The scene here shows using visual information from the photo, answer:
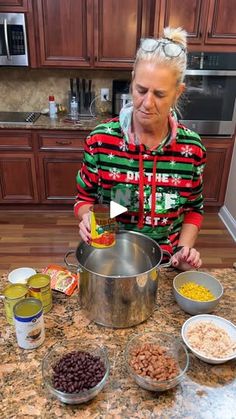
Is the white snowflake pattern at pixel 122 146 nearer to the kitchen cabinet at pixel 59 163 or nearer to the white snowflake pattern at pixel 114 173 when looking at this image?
the white snowflake pattern at pixel 114 173

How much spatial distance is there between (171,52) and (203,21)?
6.71 feet

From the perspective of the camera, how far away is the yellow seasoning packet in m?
1.07

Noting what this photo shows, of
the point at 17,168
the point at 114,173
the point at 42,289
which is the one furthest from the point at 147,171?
the point at 17,168

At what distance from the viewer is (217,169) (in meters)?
3.24

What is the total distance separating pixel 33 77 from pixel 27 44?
49 cm

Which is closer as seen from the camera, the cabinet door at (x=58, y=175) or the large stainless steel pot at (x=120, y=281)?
the large stainless steel pot at (x=120, y=281)

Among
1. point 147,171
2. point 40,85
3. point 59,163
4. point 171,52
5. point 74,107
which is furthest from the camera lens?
point 40,85

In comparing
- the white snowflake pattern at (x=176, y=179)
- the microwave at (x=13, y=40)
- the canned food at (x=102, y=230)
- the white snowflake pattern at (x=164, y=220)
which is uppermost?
the microwave at (x=13, y=40)

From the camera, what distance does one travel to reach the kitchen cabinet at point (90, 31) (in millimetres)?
2844

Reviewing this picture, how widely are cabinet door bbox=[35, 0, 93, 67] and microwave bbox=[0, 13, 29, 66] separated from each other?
13 centimetres

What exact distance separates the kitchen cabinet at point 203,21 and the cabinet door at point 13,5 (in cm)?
105

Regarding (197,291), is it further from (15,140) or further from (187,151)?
(15,140)

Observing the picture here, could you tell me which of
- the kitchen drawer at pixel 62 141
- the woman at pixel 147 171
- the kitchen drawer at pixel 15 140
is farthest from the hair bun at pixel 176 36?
the kitchen drawer at pixel 15 140

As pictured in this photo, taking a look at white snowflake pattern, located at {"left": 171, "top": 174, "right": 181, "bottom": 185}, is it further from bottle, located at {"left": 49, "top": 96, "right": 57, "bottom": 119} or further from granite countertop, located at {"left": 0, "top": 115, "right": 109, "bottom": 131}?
bottle, located at {"left": 49, "top": 96, "right": 57, "bottom": 119}
